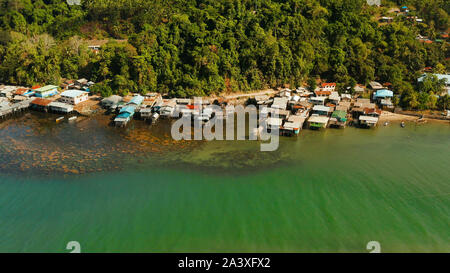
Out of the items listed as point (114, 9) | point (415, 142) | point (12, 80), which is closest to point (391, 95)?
point (415, 142)

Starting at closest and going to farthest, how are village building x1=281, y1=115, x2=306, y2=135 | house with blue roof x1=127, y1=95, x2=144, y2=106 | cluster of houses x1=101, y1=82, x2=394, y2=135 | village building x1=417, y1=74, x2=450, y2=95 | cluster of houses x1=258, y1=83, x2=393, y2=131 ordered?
village building x1=281, y1=115, x2=306, y2=135
cluster of houses x1=258, y1=83, x2=393, y2=131
cluster of houses x1=101, y1=82, x2=394, y2=135
house with blue roof x1=127, y1=95, x2=144, y2=106
village building x1=417, y1=74, x2=450, y2=95

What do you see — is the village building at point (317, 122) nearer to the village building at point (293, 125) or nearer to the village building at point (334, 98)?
the village building at point (293, 125)

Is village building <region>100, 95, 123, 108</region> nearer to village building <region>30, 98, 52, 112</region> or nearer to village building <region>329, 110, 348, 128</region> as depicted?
village building <region>30, 98, 52, 112</region>

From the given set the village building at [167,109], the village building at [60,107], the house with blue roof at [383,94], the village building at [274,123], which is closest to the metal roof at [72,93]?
the village building at [60,107]

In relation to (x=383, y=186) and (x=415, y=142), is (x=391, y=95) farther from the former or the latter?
(x=383, y=186)

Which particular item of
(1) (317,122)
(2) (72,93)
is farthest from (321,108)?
(2) (72,93)

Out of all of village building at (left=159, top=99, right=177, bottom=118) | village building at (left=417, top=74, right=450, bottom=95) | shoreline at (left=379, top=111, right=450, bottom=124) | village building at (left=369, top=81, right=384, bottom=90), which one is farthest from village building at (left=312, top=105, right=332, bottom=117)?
village building at (left=159, top=99, right=177, bottom=118)
